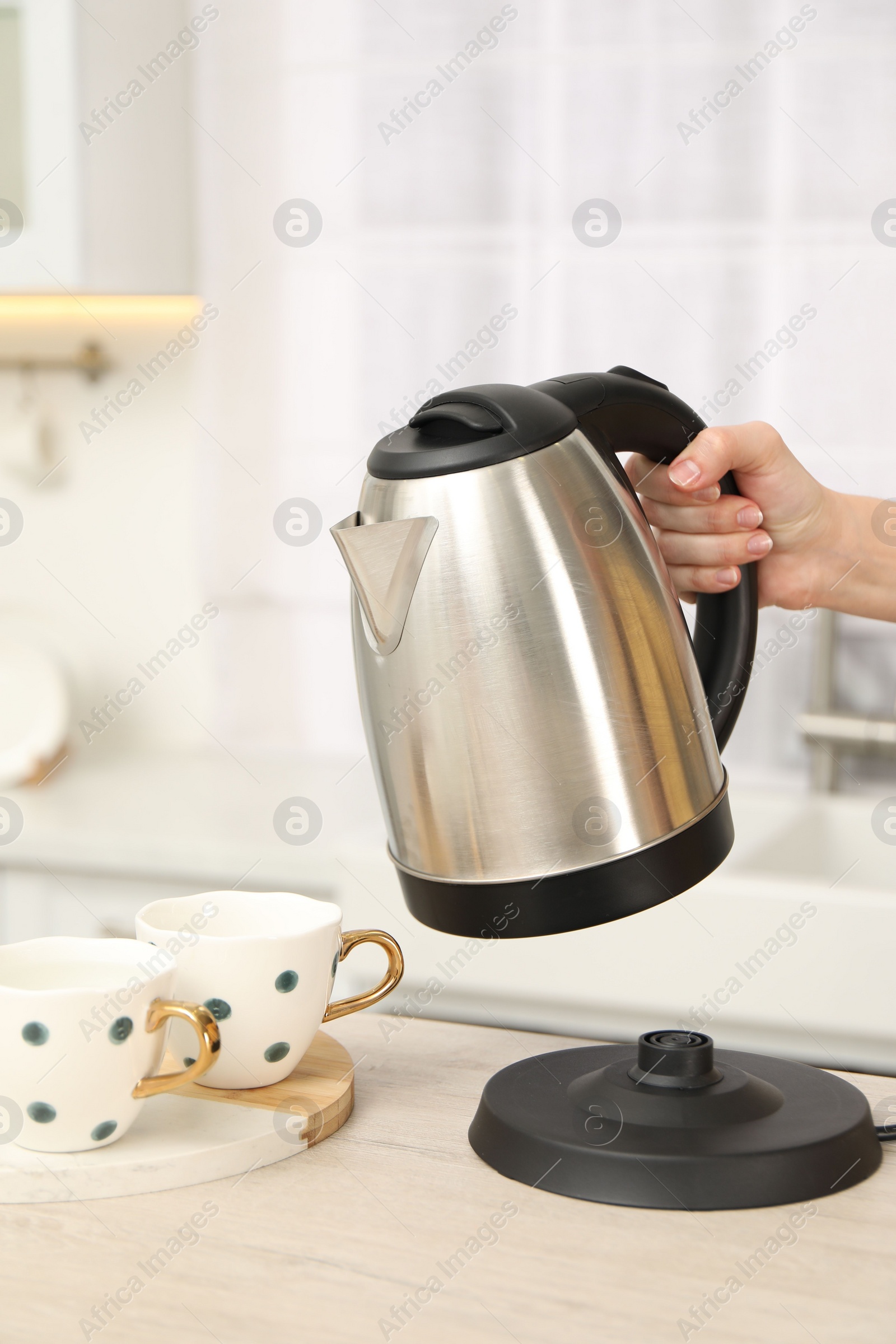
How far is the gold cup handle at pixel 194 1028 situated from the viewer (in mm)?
560

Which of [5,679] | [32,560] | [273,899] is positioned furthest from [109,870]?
[273,899]

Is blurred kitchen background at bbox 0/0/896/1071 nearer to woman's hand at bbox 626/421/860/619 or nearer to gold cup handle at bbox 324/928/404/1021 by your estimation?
woman's hand at bbox 626/421/860/619

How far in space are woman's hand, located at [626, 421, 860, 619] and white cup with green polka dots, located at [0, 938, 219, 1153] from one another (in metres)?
0.36

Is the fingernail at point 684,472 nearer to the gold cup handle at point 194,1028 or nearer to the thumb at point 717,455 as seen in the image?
the thumb at point 717,455

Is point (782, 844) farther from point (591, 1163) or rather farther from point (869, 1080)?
point (591, 1163)

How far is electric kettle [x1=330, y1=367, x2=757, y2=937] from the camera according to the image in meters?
0.55

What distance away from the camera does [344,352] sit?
174cm

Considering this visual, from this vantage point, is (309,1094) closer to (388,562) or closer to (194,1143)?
(194,1143)

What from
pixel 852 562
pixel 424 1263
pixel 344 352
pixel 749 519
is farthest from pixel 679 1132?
pixel 344 352

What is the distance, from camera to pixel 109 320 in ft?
5.97

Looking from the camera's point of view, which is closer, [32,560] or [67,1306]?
[67,1306]

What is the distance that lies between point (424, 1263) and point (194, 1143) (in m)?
0.14

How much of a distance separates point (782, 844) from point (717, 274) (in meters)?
0.71

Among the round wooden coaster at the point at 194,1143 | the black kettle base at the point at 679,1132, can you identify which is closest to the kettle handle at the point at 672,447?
the black kettle base at the point at 679,1132
